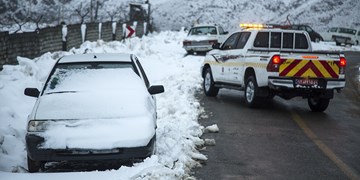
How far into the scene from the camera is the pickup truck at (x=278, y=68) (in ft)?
33.6

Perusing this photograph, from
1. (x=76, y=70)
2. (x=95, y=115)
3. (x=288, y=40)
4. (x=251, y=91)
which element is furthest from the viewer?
(x=288, y=40)

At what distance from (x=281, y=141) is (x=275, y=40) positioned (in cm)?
433

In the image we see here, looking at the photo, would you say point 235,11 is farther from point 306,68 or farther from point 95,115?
point 95,115

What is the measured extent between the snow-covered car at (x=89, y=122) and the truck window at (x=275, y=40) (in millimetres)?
5743

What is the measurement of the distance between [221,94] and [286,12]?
196 feet

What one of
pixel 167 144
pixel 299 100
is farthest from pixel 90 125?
pixel 299 100

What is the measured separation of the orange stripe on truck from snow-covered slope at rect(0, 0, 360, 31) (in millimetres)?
46070

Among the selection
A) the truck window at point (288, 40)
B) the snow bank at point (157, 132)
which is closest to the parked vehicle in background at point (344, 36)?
the snow bank at point (157, 132)

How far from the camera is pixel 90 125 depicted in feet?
18.8

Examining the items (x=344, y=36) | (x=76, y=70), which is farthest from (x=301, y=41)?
(x=344, y=36)

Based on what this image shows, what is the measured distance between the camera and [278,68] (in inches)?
Answer: 404

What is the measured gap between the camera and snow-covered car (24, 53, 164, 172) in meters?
5.59

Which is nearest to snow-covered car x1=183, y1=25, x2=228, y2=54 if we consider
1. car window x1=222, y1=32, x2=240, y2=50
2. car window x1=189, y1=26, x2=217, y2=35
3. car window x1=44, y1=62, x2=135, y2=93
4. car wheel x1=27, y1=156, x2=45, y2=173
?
car window x1=189, y1=26, x2=217, y2=35

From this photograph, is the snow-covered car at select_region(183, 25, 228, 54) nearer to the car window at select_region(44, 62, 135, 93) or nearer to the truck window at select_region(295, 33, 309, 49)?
the truck window at select_region(295, 33, 309, 49)
